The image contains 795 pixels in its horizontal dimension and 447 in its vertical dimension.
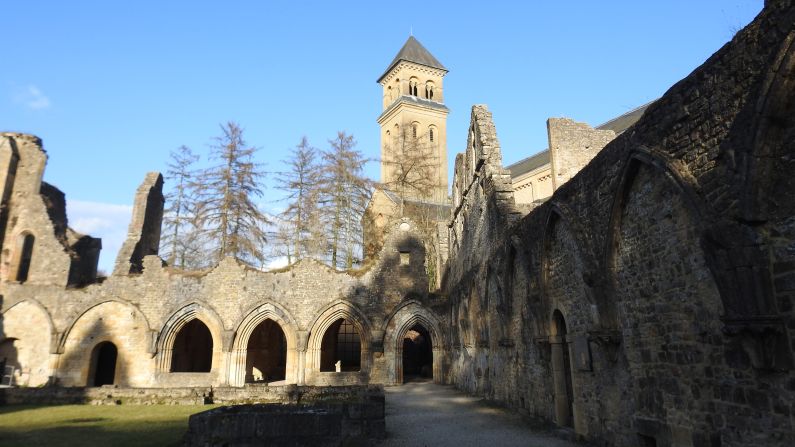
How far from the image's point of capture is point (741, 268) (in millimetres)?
3908

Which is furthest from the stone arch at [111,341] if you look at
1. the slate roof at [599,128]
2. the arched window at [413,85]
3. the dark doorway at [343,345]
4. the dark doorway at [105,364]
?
the arched window at [413,85]

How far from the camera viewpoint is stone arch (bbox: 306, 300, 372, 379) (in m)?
18.2

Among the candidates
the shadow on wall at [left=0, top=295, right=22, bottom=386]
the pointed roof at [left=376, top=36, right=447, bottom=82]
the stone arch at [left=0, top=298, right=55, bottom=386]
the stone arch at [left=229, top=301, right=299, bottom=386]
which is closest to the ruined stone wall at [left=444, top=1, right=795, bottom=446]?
the stone arch at [left=229, top=301, right=299, bottom=386]

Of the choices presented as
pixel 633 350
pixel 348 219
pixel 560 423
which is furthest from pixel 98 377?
pixel 633 350

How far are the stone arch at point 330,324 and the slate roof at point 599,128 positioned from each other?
16.0 m

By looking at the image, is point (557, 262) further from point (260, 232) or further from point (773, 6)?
point (260, 232)

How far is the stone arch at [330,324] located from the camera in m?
18.2

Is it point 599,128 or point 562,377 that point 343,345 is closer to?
point 562,377

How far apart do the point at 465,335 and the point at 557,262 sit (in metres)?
8.28

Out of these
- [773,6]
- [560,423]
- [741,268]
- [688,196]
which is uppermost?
[773,6]

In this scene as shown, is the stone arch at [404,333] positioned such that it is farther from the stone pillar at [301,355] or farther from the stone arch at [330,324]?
the stone pillar at [301,355]

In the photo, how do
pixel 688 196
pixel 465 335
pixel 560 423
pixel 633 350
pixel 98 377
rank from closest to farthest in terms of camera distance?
pixel 688 196
pixel 633 350
pixel 560 423
pixel 465 335
pixel 98 377

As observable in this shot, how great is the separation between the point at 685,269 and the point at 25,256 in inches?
905

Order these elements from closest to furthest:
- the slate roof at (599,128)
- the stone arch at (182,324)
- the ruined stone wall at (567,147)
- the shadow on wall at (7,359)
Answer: the ruined stone wall at (567,147), the shadow on wall at (7,359), the stone arch at (182,324), the slate roof at (599,128)
